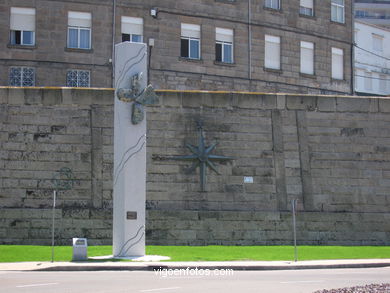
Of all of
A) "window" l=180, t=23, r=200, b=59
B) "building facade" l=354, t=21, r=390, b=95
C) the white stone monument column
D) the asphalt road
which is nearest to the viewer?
the asphalt road

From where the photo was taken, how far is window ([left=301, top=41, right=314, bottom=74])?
43.6 meters

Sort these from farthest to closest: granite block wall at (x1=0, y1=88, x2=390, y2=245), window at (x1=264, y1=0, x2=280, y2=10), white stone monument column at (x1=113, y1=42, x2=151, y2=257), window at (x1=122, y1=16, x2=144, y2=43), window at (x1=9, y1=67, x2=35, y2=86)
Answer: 1. window at (x1=264, y1=0, x2=280, y2=10)
2. window at (x1=122, y1=16, x2=144, y2=43)
3. window at (x1=9, y1=67, x2=35, y2=86)
4. granite block wall at (x1=0, y1=88, x2=390, y2=245)
5. white stone monument column at (x1=113, y1=42, x2=151, y2=257)

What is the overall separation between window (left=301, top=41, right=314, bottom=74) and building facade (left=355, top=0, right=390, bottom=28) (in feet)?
127

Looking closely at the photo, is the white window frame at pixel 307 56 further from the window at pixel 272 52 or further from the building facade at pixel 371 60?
the building facade at pixel 371 60

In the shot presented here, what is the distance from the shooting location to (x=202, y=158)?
29.9 m

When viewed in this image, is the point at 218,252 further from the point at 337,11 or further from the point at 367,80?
the point at 367,80

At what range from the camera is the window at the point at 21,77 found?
37469 mm

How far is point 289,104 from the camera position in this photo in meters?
31.3

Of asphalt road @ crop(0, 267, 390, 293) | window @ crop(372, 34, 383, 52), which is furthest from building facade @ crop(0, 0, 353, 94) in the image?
asphalt road @ crop(0, 267, 390, 293)

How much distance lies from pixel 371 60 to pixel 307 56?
1620 cm

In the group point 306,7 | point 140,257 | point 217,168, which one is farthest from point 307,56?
point 140,257

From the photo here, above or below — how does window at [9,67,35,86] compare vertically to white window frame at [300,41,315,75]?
below

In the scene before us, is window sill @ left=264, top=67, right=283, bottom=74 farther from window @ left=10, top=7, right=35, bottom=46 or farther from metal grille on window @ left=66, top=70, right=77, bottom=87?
window @ left=10, top=7, right=35, bottom=46

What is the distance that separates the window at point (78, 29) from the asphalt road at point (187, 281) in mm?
20100
